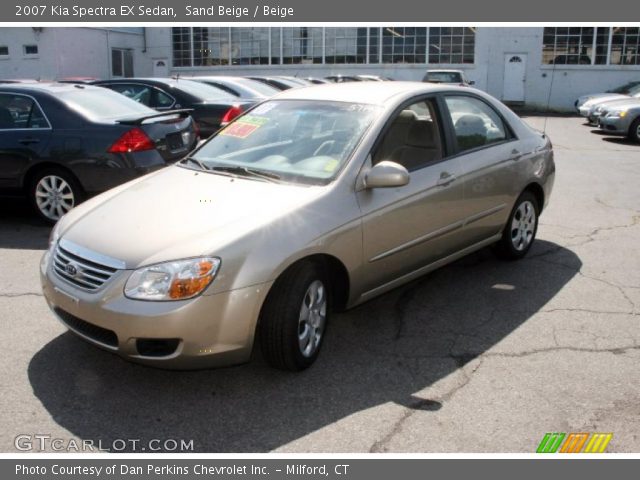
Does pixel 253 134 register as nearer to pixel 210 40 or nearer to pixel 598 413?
pixel 598 413

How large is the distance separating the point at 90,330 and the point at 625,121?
15.7m

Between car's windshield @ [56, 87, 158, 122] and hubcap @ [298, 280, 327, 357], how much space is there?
4.08 m

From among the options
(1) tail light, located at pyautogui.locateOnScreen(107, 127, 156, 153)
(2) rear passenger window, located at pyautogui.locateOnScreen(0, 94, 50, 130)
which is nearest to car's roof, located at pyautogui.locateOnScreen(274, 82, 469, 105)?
(1) tail light, located at pyautogui.locateOnScreen(107, 127, 156, 153)

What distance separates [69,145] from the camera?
263 inches

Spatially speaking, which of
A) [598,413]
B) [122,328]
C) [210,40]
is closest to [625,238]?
[598,413]

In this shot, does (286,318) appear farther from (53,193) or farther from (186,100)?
(186,100)

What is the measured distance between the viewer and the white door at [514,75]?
96.9ft

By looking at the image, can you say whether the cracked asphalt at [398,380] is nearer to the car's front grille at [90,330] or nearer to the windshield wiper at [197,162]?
the car's front grille at [90,330]

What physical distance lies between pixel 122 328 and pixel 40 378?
76 centimetres

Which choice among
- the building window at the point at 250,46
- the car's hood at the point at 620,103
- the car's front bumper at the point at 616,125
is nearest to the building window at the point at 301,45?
the building window at the point at 250,46

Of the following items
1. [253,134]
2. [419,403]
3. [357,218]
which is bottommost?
[419,403]

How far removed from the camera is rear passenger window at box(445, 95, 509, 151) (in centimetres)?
494

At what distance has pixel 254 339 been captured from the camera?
3572mm

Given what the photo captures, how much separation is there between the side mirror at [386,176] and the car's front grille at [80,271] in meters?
1.57
